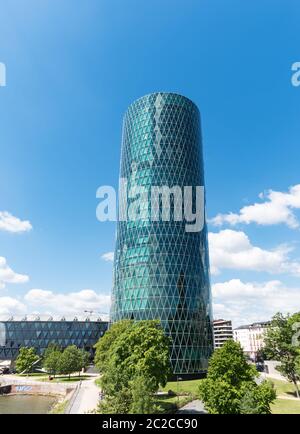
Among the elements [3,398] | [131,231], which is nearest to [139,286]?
[131,231]

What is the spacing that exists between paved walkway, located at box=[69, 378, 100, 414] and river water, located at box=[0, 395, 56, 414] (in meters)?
6.90

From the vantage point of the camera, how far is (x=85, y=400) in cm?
5712

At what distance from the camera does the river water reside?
63.4 meters

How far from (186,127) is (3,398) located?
102 m

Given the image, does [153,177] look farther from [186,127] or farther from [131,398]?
[131,398]

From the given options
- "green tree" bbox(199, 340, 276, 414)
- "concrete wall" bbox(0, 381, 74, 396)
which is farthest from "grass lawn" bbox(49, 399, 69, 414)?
"green tree" bbox(199, 340, 276, 414)

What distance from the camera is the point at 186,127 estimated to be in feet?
398

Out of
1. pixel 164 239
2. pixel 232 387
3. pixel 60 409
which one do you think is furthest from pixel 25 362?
pixel 232 387

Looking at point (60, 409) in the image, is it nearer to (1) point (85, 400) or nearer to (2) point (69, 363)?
(1) point (85, 400)

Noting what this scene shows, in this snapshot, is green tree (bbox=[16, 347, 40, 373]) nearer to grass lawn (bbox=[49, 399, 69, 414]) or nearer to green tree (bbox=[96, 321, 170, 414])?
grass lawn (bbox=[49, 399, 69, 414])

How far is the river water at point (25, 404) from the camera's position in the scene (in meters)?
63.4

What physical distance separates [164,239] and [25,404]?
189ft

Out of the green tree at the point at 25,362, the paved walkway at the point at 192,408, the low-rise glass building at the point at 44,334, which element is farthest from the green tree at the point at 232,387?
the low-rise glass building at the point at 44,334

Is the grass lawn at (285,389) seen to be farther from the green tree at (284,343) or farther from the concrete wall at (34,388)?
the concrete wall at (34,388)
